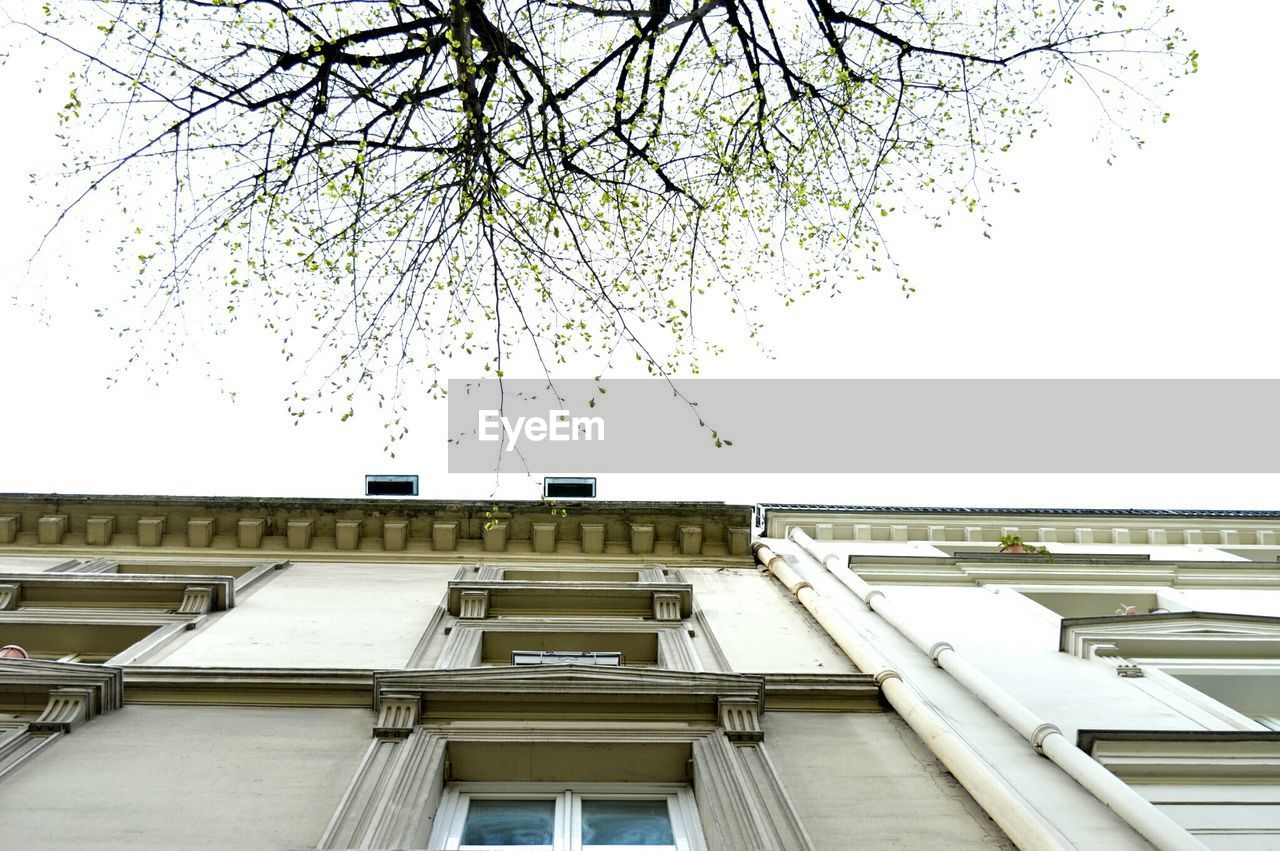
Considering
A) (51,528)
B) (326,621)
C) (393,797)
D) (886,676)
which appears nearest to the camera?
(393,797)

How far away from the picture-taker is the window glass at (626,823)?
7973mm

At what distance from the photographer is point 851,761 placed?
900 centimetres

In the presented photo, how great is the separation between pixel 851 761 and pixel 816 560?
360 inches

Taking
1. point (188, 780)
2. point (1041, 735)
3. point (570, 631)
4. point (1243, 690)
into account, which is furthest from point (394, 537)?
point (1243, 690)

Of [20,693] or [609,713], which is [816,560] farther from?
[20,693]

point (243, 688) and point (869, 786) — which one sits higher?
point (243, 688)

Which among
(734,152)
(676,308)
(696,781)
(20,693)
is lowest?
(696,781)

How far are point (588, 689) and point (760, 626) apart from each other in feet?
16.3

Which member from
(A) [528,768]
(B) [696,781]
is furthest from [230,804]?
(B) [696,781]

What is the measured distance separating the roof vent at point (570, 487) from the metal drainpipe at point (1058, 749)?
8749 millimetres

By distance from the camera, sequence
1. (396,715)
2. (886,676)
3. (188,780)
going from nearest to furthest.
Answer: (188,780) → (396,715) → (886,676)

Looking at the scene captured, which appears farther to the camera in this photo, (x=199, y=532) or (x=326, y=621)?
(x=199, y=532)

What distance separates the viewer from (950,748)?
862 cm

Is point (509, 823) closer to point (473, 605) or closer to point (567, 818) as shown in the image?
point (567, 818)
